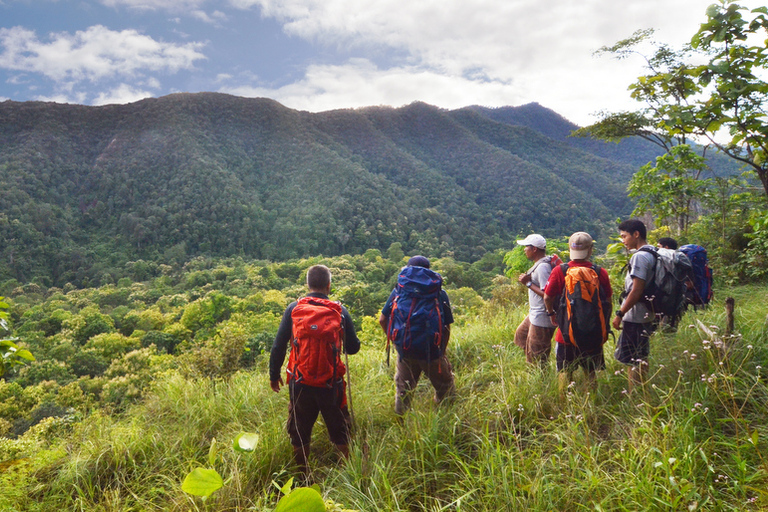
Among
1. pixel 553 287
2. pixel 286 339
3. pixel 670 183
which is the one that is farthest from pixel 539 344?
pixel 670 183

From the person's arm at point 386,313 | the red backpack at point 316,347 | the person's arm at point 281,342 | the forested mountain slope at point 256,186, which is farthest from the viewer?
the forested mountain slope at point 256,186

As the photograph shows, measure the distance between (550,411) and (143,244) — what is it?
7037cm

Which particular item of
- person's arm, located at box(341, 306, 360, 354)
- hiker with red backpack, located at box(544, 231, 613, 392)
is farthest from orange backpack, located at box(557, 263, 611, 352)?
person's arm, located at box(341, 306, 360, 354)

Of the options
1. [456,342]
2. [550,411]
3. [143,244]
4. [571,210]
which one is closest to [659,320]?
[550,411]

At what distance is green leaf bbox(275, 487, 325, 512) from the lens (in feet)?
1.61

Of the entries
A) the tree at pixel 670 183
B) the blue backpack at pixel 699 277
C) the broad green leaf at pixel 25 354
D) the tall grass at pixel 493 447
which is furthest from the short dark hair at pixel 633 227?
the broad green leaf at pixel 25 354

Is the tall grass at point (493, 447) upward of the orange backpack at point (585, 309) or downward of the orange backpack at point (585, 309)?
downward

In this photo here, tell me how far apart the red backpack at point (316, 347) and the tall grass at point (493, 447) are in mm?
460

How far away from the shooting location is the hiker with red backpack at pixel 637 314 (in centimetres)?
247

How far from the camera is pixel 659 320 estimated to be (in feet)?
8.54

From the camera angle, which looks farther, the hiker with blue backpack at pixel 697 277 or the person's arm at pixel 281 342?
the hiker with blue backpack at pixel 697 277

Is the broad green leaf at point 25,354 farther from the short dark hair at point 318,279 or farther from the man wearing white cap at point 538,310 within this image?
the man wearing white cap at point 538,310

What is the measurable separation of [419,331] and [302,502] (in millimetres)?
2146

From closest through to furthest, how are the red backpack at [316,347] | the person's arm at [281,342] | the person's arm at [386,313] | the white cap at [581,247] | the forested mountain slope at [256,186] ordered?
the red backpack at [316,347] → the person's arm at [281,342] → the white cap at [581,247] → the person's arm at [386,313] → the forested mountain slope at [256,186]
